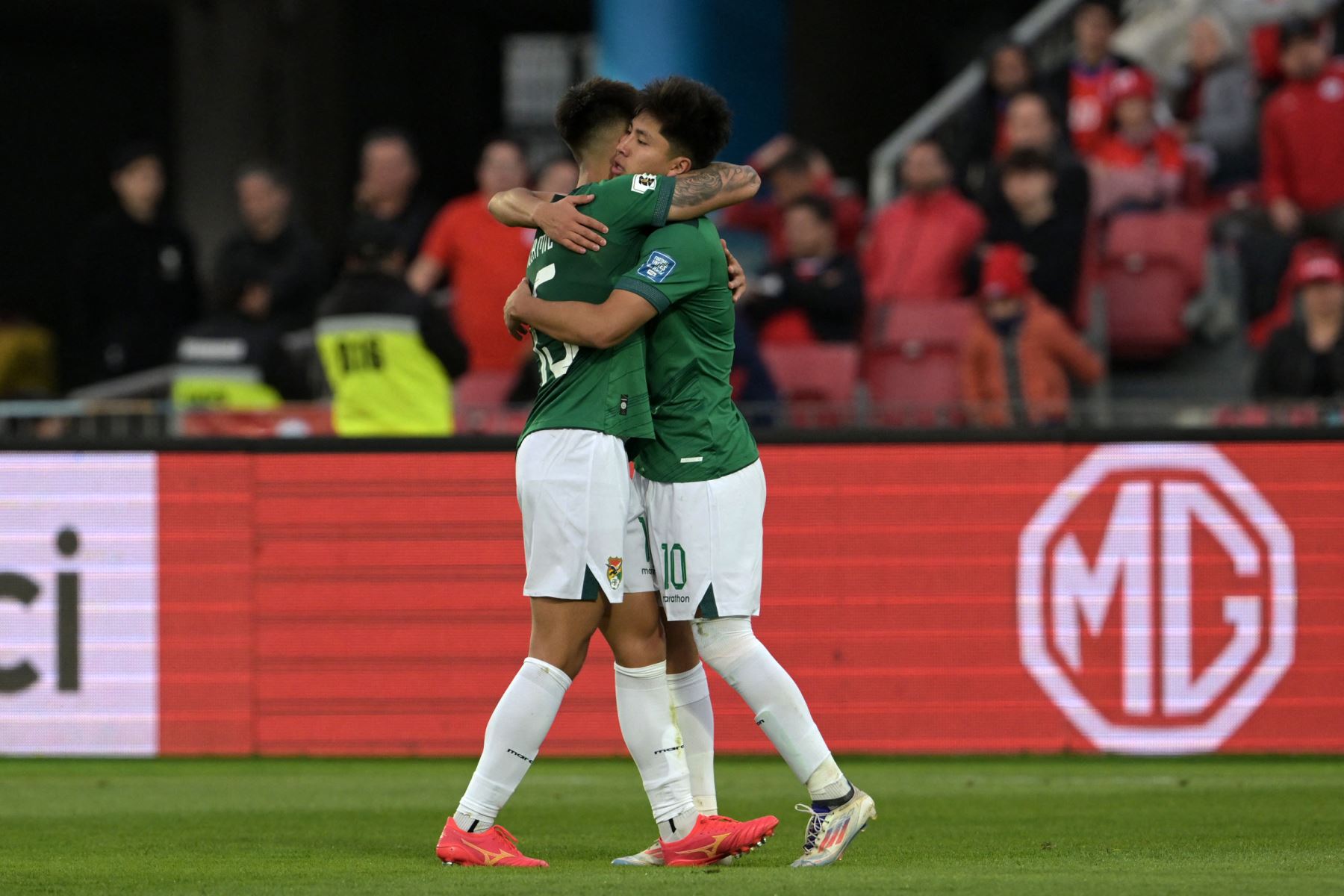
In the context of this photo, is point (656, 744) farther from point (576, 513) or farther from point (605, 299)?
point (605, 299)

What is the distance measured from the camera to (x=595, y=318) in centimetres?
566

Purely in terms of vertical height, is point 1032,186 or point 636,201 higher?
point 1032,186

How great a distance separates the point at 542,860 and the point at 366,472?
380cm

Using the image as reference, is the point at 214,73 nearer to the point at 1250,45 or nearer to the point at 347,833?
the point at 1250,45

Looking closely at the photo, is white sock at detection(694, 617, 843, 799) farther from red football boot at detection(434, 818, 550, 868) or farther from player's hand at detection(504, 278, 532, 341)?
player's hand at detection(504, 278, 532, 341)

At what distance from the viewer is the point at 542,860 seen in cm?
595

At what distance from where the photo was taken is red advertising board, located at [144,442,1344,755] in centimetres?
926

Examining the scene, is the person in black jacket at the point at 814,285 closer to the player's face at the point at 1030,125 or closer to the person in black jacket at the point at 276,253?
the player's face at the point at 1030,125

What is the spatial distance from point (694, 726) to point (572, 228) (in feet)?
4.70

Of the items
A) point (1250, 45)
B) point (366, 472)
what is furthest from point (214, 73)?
point (366, 472)

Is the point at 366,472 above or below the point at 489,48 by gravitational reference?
below

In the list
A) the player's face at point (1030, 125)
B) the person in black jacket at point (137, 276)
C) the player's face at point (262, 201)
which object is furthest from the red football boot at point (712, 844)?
the person in black jacket at point (137, 276)

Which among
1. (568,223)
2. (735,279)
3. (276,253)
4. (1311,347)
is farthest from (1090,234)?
(568,223)

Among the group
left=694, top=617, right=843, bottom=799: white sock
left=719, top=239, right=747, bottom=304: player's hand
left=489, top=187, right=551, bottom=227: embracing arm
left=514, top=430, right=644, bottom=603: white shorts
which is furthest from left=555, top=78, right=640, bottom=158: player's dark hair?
left=694, top=617, right=843, bottom=799: white sock
